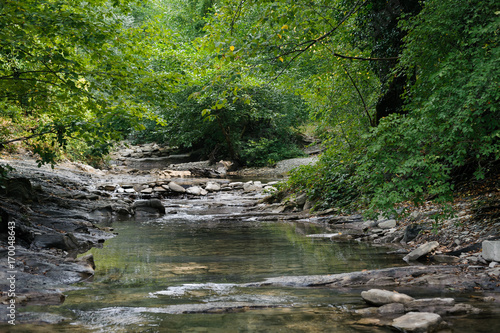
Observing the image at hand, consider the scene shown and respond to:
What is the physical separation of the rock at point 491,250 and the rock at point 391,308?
2.10m

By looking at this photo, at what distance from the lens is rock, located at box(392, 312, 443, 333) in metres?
2.84

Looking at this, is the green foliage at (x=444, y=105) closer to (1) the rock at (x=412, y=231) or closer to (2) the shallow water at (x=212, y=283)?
(2) the shallow water at (x=212, y=283)

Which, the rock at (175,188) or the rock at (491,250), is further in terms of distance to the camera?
the rock at (175,188)

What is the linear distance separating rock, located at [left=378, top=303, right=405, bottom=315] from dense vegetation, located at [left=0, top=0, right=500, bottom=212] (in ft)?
6.03

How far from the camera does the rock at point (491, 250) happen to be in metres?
4.67

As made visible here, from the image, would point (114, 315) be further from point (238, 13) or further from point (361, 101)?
point (361, 101)

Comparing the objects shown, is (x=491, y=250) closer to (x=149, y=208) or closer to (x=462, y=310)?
(x=462, y=310)

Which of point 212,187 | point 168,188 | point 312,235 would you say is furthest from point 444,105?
point 212,187

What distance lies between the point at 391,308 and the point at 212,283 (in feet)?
6.88

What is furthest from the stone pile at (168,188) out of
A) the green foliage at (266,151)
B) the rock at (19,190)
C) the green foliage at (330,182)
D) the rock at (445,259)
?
the green foliage at (266,151)

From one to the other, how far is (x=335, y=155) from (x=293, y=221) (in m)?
2.12

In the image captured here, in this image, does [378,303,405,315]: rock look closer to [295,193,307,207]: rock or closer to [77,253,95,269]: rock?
[77,253,95,269]: rock

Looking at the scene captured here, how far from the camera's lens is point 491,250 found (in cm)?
475

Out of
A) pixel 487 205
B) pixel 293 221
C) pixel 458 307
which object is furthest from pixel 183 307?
pixel 293 221
